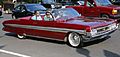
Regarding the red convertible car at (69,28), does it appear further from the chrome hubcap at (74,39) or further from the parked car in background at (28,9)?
the parked car in background at (28,9)

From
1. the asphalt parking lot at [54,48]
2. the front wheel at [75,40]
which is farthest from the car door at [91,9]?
the front wheel at [75,40]

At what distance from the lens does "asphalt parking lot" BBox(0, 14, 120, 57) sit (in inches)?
317

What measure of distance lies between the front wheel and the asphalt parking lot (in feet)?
0.55

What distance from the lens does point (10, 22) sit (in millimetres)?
11453

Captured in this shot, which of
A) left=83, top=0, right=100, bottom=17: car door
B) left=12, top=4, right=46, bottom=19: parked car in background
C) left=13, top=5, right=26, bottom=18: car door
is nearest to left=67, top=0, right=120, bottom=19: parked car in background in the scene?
left=83, top=0, right=100, bottom=17: car door

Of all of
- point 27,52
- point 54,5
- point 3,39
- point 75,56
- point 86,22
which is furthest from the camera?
point 54,5

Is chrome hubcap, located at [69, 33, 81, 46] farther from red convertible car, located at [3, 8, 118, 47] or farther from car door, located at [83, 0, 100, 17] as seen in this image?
car door, located at [83, 0, 100, 17]

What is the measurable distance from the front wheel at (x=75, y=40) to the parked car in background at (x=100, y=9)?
6.26 meters

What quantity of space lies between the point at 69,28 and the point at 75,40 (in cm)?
44

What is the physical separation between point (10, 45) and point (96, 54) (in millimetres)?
3403

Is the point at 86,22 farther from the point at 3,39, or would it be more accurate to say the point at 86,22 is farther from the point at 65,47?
the point at 3,39

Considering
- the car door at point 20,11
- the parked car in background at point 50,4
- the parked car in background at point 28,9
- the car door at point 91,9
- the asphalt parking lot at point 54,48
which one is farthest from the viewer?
the parked car in background at point 50,4

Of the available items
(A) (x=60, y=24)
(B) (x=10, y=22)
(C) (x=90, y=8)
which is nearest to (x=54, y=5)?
(C) (x=90, y=8)

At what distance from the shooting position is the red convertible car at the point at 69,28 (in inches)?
341
